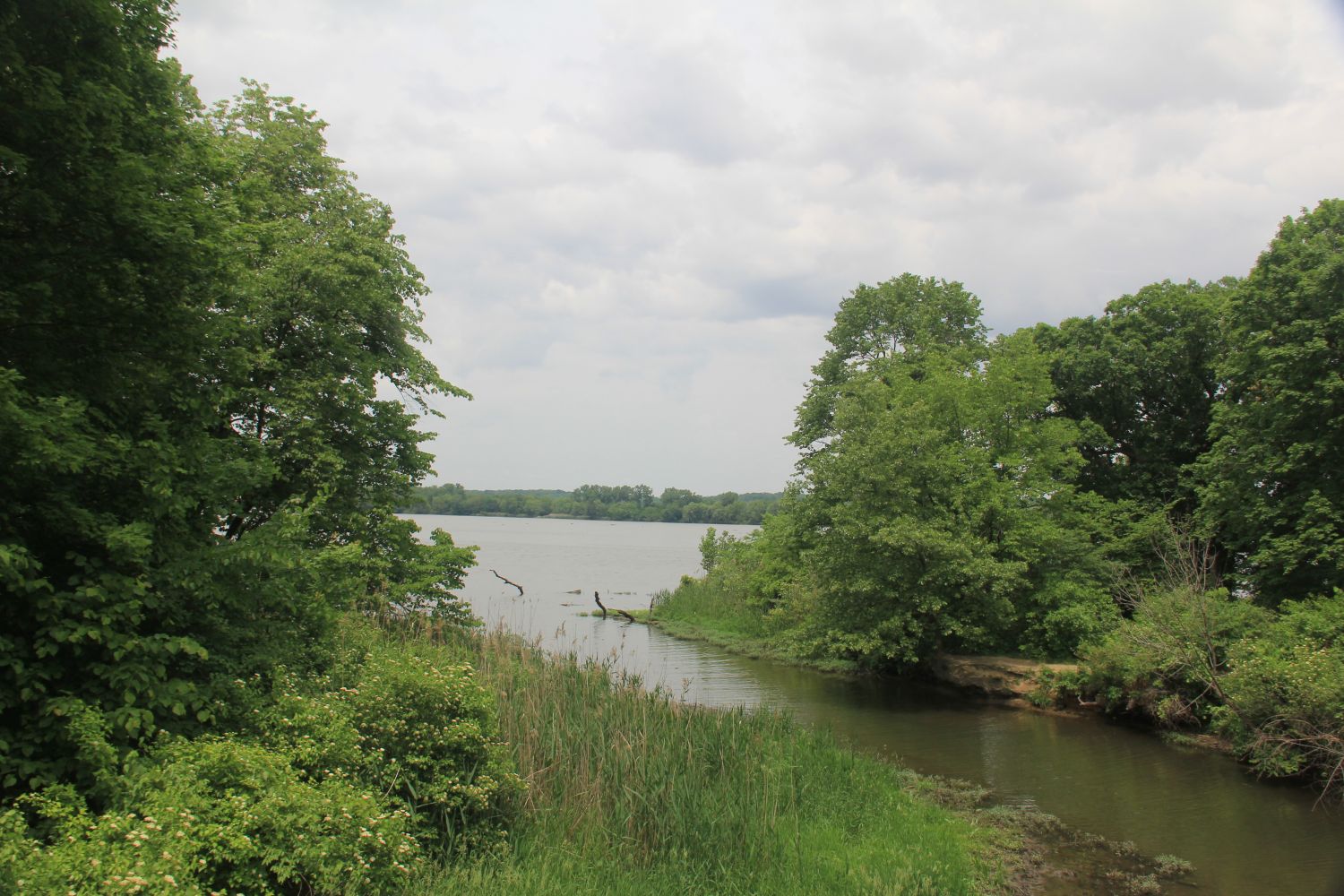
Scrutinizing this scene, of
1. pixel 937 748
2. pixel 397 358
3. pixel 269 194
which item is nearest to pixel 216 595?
pixel 269 194

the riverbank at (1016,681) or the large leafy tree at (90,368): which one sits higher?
the large leafy tree at (90,368)

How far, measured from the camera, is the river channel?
10.2 metres

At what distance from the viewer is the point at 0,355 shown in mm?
5957

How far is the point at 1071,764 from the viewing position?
14.3 m

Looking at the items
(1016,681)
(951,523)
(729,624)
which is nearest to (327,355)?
(951,523)

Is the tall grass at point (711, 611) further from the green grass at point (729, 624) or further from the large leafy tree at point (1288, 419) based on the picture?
the large leafy tree at point (1288, 419)

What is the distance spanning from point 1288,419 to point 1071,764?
964 cm

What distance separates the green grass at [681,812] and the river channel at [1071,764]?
3.94 feet

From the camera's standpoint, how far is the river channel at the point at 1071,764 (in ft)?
33.5

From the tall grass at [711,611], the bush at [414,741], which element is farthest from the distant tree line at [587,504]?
the bush at [414,741]

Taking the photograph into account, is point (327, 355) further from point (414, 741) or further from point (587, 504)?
point (587, 504)

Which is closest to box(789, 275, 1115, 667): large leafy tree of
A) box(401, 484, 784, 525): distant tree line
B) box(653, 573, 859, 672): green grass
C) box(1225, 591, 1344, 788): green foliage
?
box(653, 573, 859, 672): green grass

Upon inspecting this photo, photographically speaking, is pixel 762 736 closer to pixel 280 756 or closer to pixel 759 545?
pixel 280 756

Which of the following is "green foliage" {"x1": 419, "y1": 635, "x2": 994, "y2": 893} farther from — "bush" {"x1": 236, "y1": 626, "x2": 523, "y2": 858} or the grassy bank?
the grassy bank
